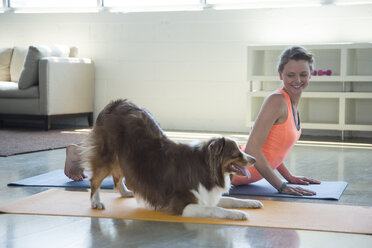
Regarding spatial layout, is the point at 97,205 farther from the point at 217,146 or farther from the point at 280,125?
the point at 280,125

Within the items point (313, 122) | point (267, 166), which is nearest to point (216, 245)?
point (267, 166)

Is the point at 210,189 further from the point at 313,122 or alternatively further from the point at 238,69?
the point at 238,69

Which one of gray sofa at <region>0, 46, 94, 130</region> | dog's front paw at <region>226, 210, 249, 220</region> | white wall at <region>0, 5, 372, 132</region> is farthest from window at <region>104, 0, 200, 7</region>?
dog's front paw at <region>226, 210, 249, 220</region>

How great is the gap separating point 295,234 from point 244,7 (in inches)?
202

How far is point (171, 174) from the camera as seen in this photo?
8.89 ft

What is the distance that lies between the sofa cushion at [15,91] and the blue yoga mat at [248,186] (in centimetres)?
335

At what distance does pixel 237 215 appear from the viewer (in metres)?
2.61

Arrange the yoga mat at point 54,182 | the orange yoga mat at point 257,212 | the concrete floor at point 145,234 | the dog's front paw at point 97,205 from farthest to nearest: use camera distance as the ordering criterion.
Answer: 1. the yoga mat at point 54,182
2. the dog's front paw at point 97,205
3. the orange yoga mat at point 257,212
4. the concrete floor at point 145,234

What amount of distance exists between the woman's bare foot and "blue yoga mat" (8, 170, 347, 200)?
40 millimetres

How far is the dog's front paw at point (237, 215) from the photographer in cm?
261

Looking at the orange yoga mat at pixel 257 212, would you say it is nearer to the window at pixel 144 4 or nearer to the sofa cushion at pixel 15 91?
the sofa cushion at pixel 15 91

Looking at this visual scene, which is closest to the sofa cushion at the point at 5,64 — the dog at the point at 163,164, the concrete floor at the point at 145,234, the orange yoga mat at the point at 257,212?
the concrete floor at the point at 145,234

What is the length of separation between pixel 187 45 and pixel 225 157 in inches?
188

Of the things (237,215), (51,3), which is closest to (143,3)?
(51,3)
